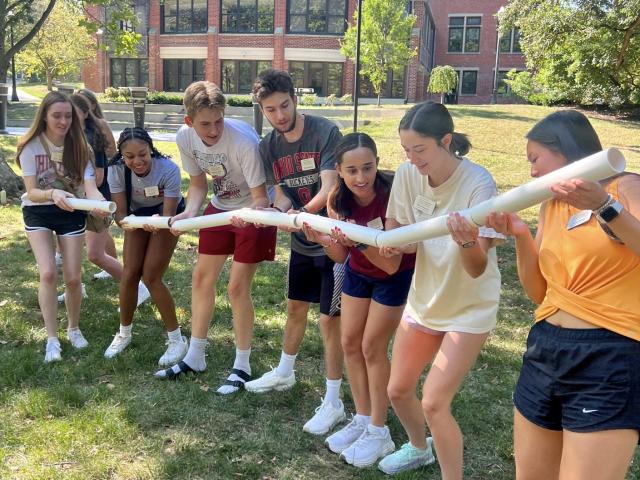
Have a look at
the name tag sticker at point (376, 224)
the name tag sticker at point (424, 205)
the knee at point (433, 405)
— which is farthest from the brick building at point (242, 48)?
the knee at point (433, 405)

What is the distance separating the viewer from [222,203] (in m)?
4.43

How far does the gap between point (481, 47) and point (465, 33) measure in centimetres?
183

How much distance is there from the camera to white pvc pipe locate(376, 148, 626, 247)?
182cm

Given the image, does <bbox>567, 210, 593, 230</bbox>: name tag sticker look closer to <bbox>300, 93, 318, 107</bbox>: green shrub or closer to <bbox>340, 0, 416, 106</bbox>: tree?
<bbox>340, 0, 416, 106</bbox>: tree

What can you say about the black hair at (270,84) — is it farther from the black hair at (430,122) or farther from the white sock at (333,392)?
the white sock at (333,392)

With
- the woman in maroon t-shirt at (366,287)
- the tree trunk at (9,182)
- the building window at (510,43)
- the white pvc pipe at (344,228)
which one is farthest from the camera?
the building window at (510,43)

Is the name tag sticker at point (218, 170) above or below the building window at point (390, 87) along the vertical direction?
below

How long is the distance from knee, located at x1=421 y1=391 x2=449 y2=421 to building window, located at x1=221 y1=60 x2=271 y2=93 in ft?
122

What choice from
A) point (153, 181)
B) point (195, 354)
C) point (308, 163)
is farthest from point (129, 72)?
point (308, 163)

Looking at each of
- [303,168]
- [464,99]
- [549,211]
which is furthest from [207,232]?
[464,99]

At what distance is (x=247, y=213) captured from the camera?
3.82m

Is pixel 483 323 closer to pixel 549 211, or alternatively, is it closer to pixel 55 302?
pixel 549 211

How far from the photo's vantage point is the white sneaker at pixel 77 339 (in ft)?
16.5

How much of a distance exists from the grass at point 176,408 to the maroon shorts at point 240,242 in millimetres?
973
